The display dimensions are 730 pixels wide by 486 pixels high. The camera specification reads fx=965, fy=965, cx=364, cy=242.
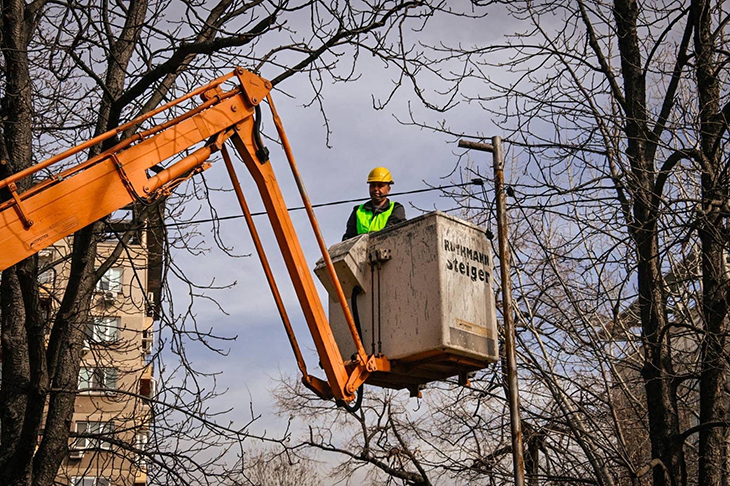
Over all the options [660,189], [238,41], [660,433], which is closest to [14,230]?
[238,41]

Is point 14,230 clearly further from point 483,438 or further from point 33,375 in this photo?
point 483,438

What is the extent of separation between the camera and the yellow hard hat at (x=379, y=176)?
8.40 m

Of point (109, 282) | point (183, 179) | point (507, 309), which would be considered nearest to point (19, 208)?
point (183, 179)

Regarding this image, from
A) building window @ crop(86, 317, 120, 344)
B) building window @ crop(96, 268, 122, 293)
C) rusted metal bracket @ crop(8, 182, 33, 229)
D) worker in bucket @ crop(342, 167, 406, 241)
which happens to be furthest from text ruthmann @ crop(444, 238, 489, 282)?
rusted metal bracket @ crop(8, 182, 33, 229)

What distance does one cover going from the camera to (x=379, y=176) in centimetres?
841

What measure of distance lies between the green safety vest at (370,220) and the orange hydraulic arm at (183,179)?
3.77 ft

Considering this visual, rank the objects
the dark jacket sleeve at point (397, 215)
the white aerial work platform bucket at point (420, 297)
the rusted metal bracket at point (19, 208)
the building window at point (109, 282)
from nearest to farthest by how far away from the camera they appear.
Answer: the rusted metal bracket at point (19, 208) < the white aerial work platform bucket at point (420, 297) < the dark jacket sleeve at point (397, 215) < the building window at point (109, 282)

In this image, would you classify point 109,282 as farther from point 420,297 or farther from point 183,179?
point 183,179

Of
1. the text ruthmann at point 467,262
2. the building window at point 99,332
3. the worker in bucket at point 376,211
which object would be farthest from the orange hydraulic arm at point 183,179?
the building window at point 99,332

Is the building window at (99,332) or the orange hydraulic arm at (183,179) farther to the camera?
the building window at (99,332)

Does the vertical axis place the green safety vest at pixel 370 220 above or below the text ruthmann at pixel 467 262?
above

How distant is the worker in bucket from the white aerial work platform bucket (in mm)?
526

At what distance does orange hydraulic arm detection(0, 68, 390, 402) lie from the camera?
5617 millimetres

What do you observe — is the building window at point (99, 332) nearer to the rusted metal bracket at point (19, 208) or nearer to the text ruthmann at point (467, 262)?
the rusted metal bracket at point (19, 208)
